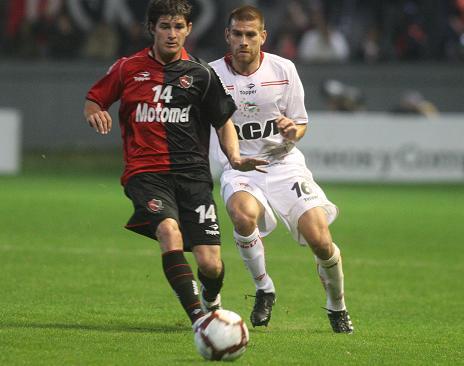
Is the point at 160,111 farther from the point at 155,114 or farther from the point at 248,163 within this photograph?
the point at 248,163

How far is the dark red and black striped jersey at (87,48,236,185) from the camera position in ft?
24.9

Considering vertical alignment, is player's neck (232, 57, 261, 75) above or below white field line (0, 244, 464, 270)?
above

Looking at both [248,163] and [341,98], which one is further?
[341,98]

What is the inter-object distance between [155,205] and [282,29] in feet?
62.4

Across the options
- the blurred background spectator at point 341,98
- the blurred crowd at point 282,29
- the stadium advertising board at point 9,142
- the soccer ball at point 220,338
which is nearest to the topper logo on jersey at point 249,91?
the soccer ball at point 220,338

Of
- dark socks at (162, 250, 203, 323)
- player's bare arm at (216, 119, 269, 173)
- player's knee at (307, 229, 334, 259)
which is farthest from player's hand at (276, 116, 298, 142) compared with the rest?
dark socks at (162, 250, 203, 323)

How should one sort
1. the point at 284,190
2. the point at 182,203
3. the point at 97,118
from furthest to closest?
the point at 284,190
the point at 182,203
the point at 97,118

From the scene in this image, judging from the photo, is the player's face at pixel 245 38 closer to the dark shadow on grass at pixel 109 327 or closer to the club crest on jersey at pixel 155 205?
the club crest on jersey at pixel 155 205

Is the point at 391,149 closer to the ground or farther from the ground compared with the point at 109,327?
closer to the ground

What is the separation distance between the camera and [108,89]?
7703 millimetres

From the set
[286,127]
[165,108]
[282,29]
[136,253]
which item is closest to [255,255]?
[286,127]

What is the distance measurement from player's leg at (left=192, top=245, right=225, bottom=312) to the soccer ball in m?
0.85

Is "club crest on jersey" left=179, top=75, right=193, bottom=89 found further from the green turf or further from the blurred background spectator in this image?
the blurred background spectator

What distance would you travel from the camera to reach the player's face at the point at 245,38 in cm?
826
